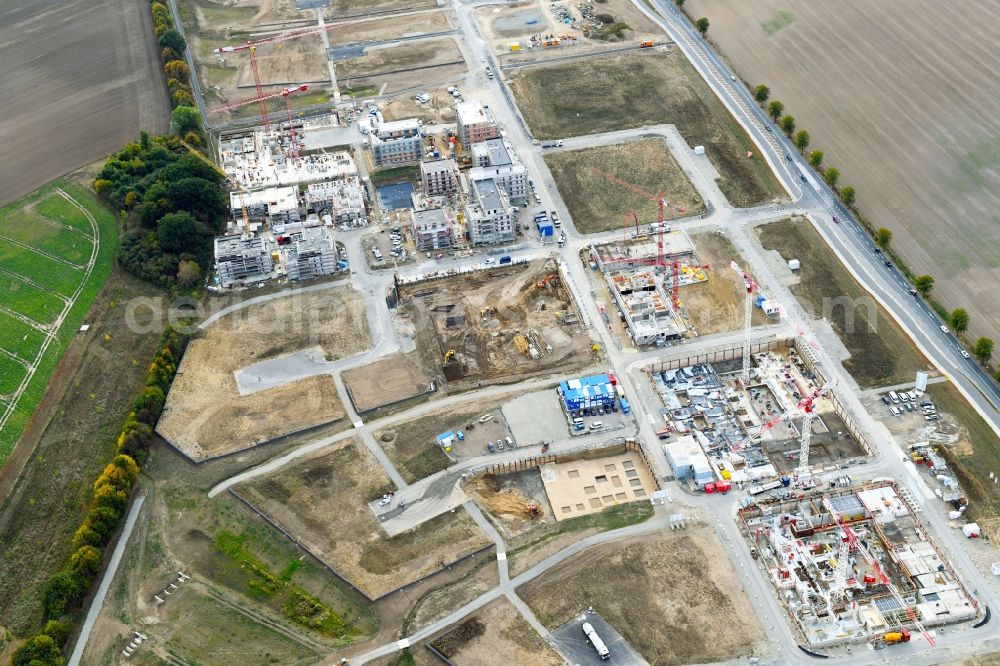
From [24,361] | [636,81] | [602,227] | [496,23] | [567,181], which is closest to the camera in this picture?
[24,361]

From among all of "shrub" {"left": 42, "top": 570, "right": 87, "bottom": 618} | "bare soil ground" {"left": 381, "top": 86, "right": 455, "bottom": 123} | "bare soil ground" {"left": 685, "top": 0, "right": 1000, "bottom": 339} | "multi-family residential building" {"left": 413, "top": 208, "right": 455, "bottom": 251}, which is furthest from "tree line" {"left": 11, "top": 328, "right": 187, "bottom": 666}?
"bare soil ground" {"left": 685, "top": 0, "right": 1000, "bottom": 339}

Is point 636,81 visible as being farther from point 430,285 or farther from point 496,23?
point 430,285

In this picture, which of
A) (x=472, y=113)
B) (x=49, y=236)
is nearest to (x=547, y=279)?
(x=472, y=113)

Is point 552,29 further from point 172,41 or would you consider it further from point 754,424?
point 754,424

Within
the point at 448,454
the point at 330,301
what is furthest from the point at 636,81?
the point at 448,454

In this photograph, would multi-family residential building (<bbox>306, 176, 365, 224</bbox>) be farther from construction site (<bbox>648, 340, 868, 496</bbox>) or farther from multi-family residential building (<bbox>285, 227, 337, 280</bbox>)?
construction site (<bbox>648, 340, 868, 496</bbox>)

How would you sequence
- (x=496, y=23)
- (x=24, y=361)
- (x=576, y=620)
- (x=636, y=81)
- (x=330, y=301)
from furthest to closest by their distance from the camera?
(x=496, y=23) < (x=636, y=81) < (x=330, y=301) < (x=24, y=361) < (x=576, y=620)

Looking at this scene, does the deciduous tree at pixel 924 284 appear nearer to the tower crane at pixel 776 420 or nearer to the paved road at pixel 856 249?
the paved road at pixel 856 249
